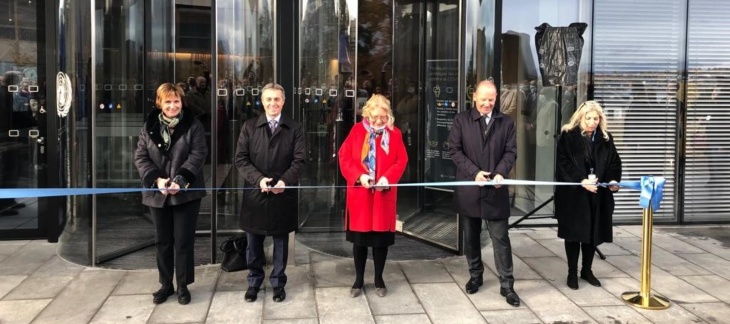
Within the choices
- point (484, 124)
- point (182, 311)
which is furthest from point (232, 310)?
point (484, 124)

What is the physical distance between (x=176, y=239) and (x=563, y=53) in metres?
4.66

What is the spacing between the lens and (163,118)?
448cm

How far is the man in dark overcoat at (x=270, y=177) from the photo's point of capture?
14.9ft

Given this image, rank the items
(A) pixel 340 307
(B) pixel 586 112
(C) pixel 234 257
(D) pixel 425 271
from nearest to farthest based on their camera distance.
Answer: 1. (A) pixel 340 307
2. (B) pixel 586 112
3. (C) pixel 234 257
4. (D) pixel 425 271

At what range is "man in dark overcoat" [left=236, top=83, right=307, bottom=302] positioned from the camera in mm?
4532

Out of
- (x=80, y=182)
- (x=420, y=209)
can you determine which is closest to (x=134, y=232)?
(x=80, y=182)

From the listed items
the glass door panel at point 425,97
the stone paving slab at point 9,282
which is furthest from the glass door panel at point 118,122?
the glass door panel at point 425,97

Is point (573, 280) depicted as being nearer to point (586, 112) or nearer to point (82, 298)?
point (586, 112)

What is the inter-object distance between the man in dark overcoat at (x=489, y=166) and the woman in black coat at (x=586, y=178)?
0.58 m

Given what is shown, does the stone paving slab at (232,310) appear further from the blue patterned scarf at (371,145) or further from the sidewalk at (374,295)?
the blue patterned scarf at (371,145)

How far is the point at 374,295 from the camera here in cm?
473

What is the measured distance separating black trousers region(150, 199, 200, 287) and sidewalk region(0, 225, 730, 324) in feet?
0.72

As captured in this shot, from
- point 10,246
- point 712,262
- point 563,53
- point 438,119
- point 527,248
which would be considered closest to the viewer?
point 712,262

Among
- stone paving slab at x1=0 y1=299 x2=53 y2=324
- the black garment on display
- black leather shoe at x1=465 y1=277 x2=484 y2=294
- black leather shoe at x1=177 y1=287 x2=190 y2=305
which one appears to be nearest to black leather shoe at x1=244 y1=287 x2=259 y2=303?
black leather shoe at x1=177 y1=287 x2=190 y2=305
